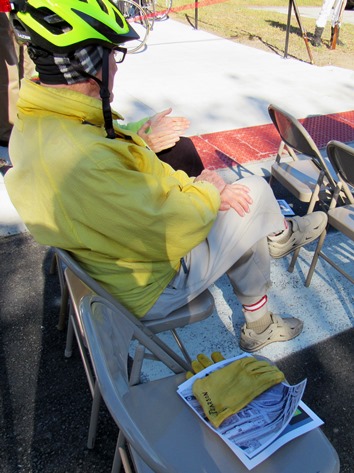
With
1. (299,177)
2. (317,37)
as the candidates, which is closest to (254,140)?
(299,177)

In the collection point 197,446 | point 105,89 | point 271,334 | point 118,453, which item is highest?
A: point 105,89

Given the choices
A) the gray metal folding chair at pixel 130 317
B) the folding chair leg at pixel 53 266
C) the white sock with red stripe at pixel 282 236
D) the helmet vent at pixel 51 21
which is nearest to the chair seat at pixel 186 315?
the gray metal folding chair at pixel 130 317

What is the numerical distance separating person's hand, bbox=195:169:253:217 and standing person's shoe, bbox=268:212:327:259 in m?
0.62

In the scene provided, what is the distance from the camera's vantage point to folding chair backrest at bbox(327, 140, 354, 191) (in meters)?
2.32

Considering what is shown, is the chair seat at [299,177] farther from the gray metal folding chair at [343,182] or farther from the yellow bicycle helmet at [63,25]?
the yellow bicycle helmet at [63,25]

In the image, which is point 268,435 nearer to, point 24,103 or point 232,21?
point 24,103

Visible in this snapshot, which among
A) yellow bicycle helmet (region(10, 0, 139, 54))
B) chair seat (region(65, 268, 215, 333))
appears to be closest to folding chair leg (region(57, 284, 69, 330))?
chair seat (region(65, 268, 215, 333))

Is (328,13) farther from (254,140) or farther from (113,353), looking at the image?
(113,353)

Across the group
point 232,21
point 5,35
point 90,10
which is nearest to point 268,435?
point 90,10

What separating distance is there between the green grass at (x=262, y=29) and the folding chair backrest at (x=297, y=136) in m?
6.02

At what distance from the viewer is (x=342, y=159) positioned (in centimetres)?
246

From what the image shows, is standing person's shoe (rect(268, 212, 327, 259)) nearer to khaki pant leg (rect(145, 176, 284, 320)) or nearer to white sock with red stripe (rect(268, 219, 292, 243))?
white sock with red stripe (rect(268, 219, 292, 243))

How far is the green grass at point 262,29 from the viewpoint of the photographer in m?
8.91

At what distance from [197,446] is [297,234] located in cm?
147
